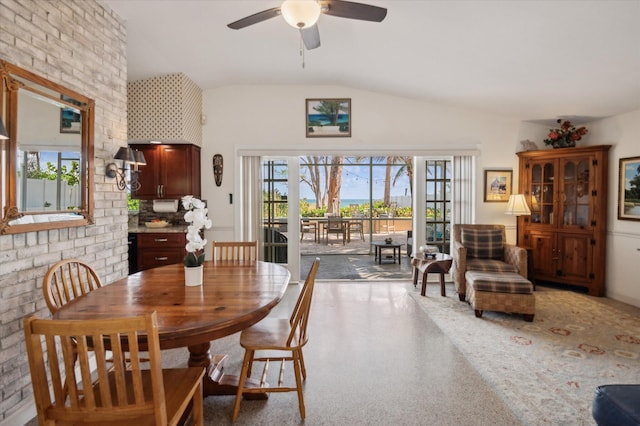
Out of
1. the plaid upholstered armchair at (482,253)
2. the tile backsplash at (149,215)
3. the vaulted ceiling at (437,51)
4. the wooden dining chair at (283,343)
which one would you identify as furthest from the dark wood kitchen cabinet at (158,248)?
the plaid upholstered armchair at (482,253)

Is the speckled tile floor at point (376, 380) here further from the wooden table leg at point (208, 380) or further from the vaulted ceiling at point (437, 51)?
the vaulted ceiling at point (437, 51)

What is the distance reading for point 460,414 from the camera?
6.72 feet

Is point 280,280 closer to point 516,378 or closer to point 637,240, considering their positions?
point 516,378

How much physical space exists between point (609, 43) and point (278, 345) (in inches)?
134

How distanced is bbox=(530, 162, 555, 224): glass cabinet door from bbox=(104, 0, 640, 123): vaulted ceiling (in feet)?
2.24

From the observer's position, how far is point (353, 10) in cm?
208

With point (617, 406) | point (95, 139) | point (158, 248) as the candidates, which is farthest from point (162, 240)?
point (617, 406)

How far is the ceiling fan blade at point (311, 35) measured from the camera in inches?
93.5

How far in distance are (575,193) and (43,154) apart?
5610mm

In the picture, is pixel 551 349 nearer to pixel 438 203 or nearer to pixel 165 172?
pixel 438 203

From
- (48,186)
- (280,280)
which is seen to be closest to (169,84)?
(48,186)

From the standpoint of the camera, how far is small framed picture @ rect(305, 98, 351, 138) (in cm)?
492

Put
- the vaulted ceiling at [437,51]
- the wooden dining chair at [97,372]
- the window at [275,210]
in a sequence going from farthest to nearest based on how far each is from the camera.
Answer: the window at [275,210]
the vaulted ceiling at [437,51]
the wooden dining chair at [97,372]

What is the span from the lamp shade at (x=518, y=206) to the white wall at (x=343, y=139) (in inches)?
14.1
